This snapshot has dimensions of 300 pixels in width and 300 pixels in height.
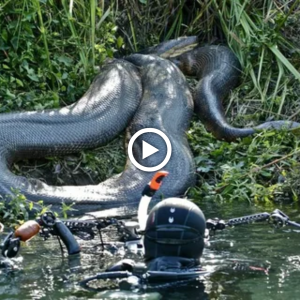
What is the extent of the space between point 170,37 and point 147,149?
9.99ft

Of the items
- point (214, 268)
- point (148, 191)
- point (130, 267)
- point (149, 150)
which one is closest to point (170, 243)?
point (130, 267)

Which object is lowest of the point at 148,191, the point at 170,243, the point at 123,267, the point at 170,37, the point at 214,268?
the point at 214,268

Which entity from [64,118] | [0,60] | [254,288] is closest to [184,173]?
[64,118]

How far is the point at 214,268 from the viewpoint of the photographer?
6.40 metres

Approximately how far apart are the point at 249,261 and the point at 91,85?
4893 mm

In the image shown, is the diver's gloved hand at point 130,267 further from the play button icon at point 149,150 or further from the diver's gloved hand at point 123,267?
the play button icon at point 149,150

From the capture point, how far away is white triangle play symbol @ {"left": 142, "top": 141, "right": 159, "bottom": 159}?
10.3 m

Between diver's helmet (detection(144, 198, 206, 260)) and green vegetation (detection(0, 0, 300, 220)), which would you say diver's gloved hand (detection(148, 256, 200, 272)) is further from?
green vegetation (detection(0, 0, 300, 220))

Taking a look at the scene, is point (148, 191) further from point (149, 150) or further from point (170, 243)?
point (149, 150)

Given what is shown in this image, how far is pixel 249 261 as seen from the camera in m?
6.70

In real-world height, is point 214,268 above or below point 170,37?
below

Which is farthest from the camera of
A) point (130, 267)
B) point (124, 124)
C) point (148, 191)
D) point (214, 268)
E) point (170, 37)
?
point (170, 37)

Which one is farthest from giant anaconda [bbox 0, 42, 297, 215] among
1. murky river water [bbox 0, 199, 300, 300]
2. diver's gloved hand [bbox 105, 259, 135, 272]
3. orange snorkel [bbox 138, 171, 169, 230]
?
diver's gloved hand [bbox 105, 259, 135, 272]

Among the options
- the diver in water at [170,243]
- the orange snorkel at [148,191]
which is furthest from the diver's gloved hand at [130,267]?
the orange snorkel at [148,191]
